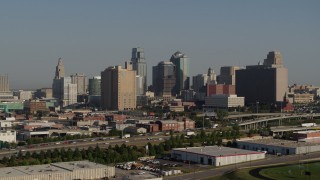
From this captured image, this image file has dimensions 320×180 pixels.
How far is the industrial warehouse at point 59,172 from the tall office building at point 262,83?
102441 millimetres

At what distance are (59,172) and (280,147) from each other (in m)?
22.4

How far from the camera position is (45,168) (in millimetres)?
36438

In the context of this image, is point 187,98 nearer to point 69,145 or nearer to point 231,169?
point 69,145

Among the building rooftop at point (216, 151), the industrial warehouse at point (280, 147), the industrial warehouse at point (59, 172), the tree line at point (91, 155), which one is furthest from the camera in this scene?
the industrial warehouse at point (280, 147)

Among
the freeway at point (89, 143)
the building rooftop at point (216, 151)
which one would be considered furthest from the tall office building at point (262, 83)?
the building rooftop at point (216, 151)

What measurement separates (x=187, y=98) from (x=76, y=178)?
14327 cm

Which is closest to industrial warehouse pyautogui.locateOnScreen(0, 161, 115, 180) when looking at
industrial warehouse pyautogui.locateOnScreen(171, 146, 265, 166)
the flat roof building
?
industrial warehouse pyautogui.locateOnScreen(171, 146, 265, 166)

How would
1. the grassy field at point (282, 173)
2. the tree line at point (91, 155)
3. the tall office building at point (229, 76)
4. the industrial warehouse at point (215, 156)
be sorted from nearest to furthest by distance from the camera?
the grassy field at point (282, 173) < the tree line at point (91, 155) < the industrial warehouse at point (215, 156) < the tall office building at point (229, 76)

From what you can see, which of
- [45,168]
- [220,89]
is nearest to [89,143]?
[45,168]

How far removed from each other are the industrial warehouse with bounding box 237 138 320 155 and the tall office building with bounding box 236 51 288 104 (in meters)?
83.9

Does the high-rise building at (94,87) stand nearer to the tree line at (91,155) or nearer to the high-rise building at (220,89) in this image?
the high-rise building at (220,89)

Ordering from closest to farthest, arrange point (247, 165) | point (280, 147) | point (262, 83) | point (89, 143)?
point (247, 165) → point (280, 147) → point (89, 143) → point (262, 83)

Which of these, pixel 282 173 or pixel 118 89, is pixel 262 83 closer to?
pixel 118 89

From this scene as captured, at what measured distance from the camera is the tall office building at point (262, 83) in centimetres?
13550
